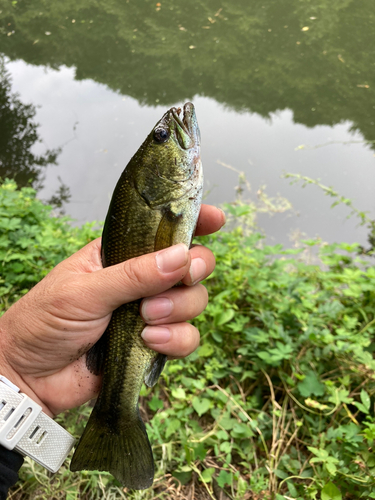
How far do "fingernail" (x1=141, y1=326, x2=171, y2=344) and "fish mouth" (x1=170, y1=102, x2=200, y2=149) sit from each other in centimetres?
92

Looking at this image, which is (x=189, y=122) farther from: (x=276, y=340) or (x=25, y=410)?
(x=276, y=340)

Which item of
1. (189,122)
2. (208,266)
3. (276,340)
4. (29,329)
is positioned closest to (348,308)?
(276,340)

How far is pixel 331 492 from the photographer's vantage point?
1.87m

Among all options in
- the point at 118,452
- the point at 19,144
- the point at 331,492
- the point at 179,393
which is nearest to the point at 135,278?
the point at 118,452

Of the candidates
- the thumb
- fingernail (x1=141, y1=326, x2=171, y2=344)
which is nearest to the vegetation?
fingernail (x1=141, y1=326, x2=171, y2=344)

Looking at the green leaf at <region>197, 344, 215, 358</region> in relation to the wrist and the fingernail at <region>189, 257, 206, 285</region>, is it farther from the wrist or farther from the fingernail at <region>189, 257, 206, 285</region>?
the wrist

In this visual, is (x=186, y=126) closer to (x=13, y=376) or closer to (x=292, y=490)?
(x=13, y=376)

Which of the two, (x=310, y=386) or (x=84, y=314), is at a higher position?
(x=84, y=314)

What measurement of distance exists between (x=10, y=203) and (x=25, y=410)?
2.55 m

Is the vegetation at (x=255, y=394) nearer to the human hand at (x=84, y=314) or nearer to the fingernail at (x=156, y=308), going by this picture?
the human hand at (x=84, y=314)

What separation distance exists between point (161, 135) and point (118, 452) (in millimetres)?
1512

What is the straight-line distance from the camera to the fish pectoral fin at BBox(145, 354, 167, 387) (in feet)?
5.54

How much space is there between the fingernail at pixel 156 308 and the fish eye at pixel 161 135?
78 centimetres

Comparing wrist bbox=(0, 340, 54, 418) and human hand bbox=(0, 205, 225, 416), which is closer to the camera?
human hand bbox=(0, 205, 225, 416)
